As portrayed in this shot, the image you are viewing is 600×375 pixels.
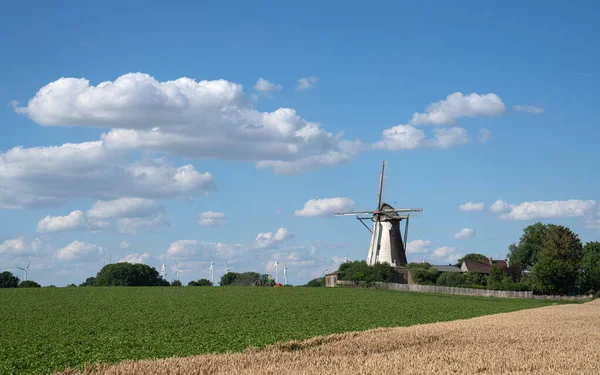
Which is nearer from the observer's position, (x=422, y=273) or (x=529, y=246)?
(x=422, y=273)

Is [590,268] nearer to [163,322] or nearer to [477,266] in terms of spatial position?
[477,266]

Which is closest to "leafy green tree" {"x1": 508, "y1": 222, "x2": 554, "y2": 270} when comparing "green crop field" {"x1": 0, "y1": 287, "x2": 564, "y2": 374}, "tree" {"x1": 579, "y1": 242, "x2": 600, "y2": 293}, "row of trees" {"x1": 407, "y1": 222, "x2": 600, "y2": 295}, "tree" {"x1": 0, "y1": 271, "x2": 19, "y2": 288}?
"row of trees" {"x1": 407, "y1": 222, "x2": 600, "y2": 295}

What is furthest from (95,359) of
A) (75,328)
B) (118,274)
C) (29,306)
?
(118,274)

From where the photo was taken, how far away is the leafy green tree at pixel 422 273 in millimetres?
114938

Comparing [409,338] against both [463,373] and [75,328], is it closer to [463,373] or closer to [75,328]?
[463,373]

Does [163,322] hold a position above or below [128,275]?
below

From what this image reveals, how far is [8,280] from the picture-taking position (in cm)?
14575

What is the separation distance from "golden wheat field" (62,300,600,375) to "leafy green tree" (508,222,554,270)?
12363 cm

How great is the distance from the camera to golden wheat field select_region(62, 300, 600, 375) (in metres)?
19.7

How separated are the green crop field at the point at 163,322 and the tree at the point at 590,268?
41.1m

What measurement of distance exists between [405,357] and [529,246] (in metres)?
138

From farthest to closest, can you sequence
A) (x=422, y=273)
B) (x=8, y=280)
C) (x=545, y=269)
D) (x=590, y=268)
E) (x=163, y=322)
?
(x=8, y=280)
(x=590, y=268)
(x=422, y=273)
(x=545, y=269)
(x=163, y=322)

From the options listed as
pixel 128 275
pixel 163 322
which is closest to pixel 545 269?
pixel 163 322

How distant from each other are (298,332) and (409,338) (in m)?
10.5
